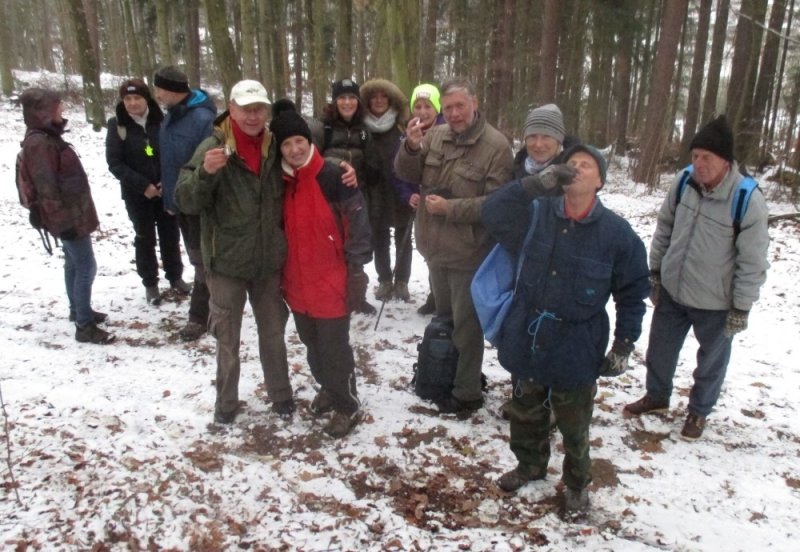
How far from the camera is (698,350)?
4070mm

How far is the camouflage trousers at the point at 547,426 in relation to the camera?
3078 millimetres

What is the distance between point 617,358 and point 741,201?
155 centimetres

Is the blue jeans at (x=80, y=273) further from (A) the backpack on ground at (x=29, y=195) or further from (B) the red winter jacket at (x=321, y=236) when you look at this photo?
(B) the red winter jacket at (x=321, y=236)

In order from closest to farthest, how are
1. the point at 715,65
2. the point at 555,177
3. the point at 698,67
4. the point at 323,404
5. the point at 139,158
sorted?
the point at 555,177 < the point at 323,404 < the point at 139,158 < the point at 715,65 < the point at 698,67

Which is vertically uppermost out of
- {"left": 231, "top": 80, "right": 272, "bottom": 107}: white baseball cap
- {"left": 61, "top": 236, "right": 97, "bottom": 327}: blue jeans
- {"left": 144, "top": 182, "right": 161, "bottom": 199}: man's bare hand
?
{"left": 231, "top": 80, "right": 272, "bottom": 107}: white baseball cap

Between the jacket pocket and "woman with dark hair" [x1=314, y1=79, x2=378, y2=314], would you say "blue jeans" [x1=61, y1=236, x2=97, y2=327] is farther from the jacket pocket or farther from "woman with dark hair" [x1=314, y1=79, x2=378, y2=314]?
the jacket pocket

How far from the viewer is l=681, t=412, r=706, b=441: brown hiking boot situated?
410cm

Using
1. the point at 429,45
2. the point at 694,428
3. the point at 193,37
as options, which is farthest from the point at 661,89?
the point at 193,37

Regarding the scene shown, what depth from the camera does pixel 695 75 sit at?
1831 cm

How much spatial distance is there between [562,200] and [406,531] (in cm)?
199

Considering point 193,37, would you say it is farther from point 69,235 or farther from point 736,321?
point 736,321

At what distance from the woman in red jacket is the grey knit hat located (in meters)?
1.17

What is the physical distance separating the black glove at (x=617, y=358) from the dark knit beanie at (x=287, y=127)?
2165mm

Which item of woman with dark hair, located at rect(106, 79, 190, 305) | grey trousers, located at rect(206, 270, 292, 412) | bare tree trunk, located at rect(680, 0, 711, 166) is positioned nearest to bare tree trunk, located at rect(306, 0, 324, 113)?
bare tree trunk, located at rect(680, 0, 711, 166)
